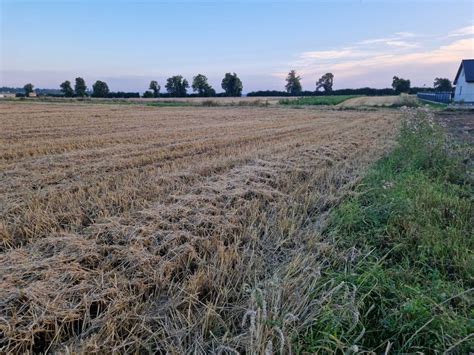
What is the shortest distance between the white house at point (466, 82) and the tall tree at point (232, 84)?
46167mm

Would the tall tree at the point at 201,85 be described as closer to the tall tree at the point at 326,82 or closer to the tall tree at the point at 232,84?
the tall tree at the point at 232,84

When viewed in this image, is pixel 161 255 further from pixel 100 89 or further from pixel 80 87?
pixel 80 87

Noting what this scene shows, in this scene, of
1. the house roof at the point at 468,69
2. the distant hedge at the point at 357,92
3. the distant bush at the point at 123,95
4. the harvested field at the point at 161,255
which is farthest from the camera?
the distant bush at the point at 123,95

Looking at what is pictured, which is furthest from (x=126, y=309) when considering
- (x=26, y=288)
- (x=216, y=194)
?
(x=216, y=194)

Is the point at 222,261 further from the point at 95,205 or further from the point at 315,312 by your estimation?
the point at 95,205

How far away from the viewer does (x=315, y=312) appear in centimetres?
215

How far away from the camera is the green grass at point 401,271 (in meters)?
2.01

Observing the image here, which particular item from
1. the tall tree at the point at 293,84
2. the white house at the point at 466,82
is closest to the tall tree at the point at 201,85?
the tall tree at the point at 293,84

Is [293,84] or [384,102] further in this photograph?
[293,84]

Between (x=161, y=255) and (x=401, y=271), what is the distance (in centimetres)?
232

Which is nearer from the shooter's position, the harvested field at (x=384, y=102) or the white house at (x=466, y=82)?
the harvested field at (x=384, y=102)

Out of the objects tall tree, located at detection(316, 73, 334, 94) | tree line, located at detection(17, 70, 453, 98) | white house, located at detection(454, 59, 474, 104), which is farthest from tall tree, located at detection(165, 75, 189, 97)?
white house, located at detection(454, 59, 474, 104)

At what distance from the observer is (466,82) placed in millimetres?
43500

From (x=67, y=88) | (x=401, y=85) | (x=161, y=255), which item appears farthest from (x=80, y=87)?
(x=161, y=255)
